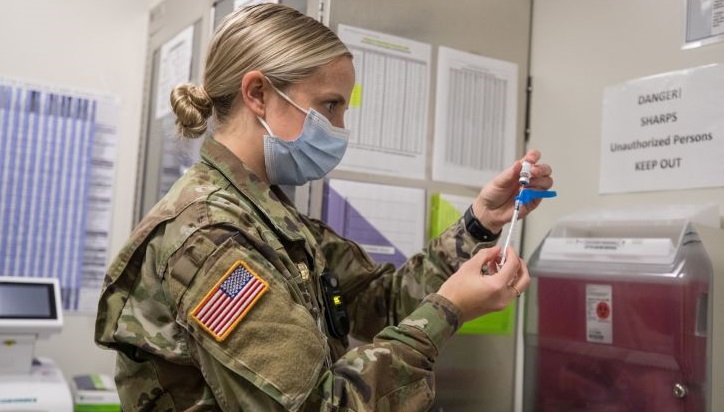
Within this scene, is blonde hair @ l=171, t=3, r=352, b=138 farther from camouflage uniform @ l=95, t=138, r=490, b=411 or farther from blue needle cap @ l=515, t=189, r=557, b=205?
blue needle cap @ l=515, t=189, r=557, b=205

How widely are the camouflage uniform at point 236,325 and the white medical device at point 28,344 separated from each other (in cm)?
75

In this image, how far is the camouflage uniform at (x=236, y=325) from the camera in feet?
2.74

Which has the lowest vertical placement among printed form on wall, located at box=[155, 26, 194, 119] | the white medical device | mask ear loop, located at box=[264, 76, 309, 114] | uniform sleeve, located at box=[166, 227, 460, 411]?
the white medical device

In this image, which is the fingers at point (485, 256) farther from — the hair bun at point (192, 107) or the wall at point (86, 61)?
the wall at point (86, 61)

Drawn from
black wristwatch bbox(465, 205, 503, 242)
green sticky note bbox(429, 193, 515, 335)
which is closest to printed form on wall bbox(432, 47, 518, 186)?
green sticky note bbox(429, 193, 515, 335)

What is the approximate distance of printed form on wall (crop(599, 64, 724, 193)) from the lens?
4.17 feet

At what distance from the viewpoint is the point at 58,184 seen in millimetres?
2125

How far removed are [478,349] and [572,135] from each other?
0.52 m

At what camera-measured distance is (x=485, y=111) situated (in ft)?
5.30

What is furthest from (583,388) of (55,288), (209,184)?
(55,288)

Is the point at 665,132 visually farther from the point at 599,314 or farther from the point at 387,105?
the point at 387,105

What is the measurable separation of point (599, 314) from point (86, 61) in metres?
1.71

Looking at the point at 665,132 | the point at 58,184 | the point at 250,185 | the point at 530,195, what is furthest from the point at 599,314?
the point at 58,184

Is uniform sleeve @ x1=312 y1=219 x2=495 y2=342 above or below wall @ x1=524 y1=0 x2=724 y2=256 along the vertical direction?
below
